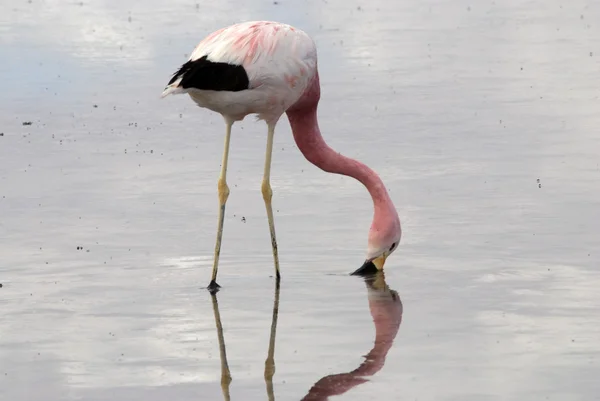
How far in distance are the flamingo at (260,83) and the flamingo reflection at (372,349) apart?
1.15ft

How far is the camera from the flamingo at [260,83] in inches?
407

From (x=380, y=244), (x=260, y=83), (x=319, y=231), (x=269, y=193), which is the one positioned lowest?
(x=319, y=231)

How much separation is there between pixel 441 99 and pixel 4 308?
28.6 feet

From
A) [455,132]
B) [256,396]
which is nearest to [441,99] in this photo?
[455,132]

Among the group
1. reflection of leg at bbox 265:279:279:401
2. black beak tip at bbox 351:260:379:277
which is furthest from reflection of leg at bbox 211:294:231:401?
black beak tip at bbox 351:260:379:277

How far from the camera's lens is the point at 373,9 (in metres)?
26.0

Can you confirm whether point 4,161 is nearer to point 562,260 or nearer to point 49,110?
point 49,110

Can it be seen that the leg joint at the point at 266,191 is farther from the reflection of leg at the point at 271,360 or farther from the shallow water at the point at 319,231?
the reflection of leg at the point at 271,360

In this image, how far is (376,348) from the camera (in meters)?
8.94

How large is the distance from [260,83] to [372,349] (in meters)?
2.36

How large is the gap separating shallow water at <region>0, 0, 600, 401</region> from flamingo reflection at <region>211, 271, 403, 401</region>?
2 cm

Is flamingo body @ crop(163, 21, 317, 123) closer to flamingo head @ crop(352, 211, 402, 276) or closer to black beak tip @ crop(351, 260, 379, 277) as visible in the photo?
flamingo head @ crop(352, 211, 402, 276)

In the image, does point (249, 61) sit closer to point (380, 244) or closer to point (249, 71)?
point (249, 71)

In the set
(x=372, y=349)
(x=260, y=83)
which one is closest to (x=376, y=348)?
(x=372, y=349)
